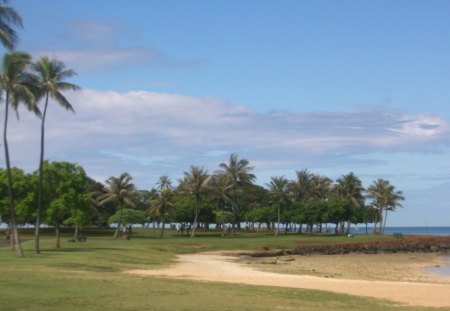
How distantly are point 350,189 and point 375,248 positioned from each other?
155ft

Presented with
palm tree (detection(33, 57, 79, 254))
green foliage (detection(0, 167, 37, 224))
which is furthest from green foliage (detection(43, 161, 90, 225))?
palm tree (detection(33, 57, 79, 254))

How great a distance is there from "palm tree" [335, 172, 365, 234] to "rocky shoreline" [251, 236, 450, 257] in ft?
92.0

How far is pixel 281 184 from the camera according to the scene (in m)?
126

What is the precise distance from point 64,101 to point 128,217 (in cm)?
5640

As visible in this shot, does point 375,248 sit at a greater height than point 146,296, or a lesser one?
lesser

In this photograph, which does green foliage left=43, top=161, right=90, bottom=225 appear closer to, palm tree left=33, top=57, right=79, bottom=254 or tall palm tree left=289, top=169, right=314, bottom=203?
palm tree left=33, top=57, right=79, bottom=254

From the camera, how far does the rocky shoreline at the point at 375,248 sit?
81.1 meters

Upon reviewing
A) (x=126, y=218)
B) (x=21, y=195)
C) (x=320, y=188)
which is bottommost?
(x=126, y=218)

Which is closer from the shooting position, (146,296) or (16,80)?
(146,296)

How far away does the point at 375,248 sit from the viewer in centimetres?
9294

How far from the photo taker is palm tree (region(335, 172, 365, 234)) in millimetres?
138475

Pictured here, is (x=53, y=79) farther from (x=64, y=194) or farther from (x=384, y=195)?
(x=384, y=195)

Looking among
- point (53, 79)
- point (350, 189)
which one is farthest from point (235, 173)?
point (53, 79)

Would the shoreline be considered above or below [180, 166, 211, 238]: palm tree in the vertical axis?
below
